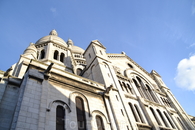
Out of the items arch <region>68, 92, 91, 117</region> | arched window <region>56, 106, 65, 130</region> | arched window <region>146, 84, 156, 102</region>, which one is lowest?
arched window <region>56, 106, 65, 130</region>

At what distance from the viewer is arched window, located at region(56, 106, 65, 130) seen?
31.8 feet

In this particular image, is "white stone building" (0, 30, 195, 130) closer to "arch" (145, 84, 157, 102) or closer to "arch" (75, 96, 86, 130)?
"arch" (75, 96, 86, 130)

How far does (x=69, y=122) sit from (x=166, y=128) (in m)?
13.1

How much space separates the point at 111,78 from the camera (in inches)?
697

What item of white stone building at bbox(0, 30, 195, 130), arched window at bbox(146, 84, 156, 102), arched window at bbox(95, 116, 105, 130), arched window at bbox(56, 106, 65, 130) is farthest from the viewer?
arched window at bbox(146, 84, 156, 102)

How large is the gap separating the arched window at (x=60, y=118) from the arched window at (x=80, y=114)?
4.25 ft

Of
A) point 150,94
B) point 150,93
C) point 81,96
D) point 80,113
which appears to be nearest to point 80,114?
point 80,113

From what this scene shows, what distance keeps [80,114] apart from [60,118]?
1.83m

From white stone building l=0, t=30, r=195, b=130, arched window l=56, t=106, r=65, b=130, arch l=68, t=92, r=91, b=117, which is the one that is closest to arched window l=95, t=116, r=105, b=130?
white stone building l=0, t=30, r=195, b=130

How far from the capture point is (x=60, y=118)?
1015cm

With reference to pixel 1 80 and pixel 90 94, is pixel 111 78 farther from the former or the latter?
pixel 1 80

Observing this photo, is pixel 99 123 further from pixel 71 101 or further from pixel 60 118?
pixel 60 118

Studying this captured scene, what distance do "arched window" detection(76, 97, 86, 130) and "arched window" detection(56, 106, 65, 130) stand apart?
130 centimetres

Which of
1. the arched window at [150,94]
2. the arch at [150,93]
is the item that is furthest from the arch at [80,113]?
the arch at [150,93]
